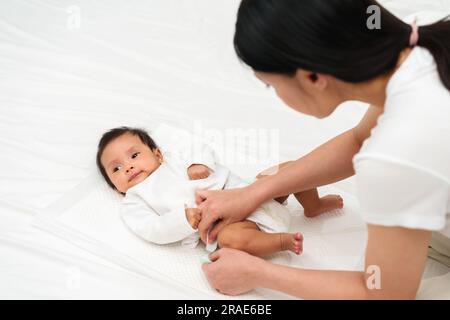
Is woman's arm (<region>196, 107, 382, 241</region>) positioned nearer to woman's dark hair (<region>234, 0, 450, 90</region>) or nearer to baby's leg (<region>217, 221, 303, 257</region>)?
baby's leg (<region>217, 221, 303, 257</region>)

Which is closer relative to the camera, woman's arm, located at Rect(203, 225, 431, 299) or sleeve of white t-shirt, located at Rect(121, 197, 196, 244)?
woman's arm, located at Rect(203, 225, 431, 299)

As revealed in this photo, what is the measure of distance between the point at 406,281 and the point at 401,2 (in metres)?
1.60

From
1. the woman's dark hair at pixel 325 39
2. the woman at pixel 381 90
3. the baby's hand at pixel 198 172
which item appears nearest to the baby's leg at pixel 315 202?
the baby's hand at pixel 198 172

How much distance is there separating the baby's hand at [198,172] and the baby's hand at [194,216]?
Result: 16 centimetres

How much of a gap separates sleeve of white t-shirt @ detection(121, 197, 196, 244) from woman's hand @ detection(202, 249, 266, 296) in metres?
0.13

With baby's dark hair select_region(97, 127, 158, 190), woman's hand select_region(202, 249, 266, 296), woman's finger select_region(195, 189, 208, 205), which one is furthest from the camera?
baby's dark hair select_region(97, 127, 158, 190)

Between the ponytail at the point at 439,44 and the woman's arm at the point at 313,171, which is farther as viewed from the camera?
the woman's arm at the point at 313,171

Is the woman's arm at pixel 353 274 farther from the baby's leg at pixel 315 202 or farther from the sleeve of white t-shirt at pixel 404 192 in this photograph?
the baby's leg at pixel 315 202

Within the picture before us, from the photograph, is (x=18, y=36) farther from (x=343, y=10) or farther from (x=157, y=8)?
(x=343, y=10)

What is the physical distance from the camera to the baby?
1194 millimetres

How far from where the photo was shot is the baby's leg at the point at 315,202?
1.32 meters

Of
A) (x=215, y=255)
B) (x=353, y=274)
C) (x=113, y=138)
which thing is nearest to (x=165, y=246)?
(x=215, y=255)

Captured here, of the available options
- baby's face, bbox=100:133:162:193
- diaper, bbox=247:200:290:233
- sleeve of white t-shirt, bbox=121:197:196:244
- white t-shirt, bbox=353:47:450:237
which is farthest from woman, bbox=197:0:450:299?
baby's face, bbox=100:133:162:193

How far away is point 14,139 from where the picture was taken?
155 cm
